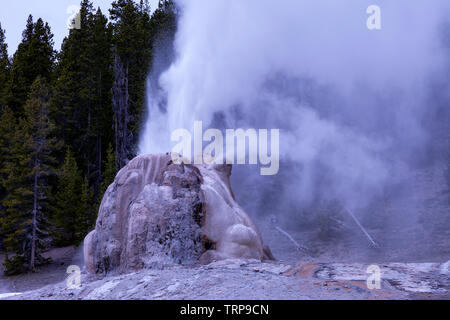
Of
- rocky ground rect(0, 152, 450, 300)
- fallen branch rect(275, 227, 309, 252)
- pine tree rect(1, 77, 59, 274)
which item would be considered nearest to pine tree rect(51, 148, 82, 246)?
pine tree rect(1, 77, 59, 274)

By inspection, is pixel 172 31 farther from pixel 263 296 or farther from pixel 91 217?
pixel 263 296

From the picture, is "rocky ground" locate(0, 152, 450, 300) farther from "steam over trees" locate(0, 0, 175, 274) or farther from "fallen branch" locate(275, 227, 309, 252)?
"steam over trees" locate(0, 0, 175, 274)

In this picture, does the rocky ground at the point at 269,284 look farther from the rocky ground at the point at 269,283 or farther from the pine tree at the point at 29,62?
the pine tree at the point at 29,62

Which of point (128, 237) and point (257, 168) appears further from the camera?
point (257, 168)

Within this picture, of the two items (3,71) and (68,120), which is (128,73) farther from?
(3,71)

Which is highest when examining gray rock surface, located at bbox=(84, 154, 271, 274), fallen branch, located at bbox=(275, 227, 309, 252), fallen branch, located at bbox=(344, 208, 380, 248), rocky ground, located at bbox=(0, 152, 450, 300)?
gray rock surface, located at bbox=(84, 154, 271, 274)

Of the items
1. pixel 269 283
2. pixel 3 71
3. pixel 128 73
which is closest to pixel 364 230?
pixel 269 283

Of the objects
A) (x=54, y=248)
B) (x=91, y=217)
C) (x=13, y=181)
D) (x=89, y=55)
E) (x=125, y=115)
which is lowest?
(x=54, y=248)

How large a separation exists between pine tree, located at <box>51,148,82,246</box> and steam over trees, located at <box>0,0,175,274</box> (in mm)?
59

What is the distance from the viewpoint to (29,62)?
3272 centimetres

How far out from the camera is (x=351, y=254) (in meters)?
17.8

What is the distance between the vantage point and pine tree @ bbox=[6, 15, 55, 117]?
30891 mm

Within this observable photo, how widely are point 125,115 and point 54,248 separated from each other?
952 cm
